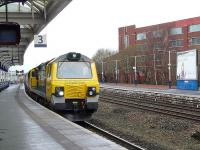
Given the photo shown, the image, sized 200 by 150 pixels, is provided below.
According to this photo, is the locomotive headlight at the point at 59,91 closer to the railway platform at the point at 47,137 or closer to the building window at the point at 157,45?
the railway platform at the point at 47,137

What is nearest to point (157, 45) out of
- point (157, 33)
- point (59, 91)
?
point (157, 33)

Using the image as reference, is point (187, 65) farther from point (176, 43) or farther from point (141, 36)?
point (141, 36)

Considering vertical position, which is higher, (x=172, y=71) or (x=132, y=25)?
(x=132, y=25)

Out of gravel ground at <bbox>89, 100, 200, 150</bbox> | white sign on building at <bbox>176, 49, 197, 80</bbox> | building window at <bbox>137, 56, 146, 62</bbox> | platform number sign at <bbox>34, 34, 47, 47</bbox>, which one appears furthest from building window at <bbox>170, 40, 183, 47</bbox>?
gravel ground at <bbox>89, 100, 200, 150</bbox>

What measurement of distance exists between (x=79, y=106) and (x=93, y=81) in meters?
1.20

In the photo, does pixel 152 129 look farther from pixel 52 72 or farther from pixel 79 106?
pixel 52 72

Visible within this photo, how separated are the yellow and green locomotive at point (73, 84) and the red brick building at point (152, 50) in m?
52.9

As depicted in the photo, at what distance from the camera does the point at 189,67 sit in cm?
4056

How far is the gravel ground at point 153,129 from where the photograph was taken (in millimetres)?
14188

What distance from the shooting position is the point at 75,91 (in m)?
18.2

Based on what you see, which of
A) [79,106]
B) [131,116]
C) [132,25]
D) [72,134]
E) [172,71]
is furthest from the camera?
[132,25]

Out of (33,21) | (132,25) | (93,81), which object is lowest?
(93,81)

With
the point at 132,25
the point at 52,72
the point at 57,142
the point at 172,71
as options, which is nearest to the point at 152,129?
the point at 52,72

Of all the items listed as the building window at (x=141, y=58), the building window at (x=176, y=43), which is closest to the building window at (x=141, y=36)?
the building window at (x=176, y=43)
